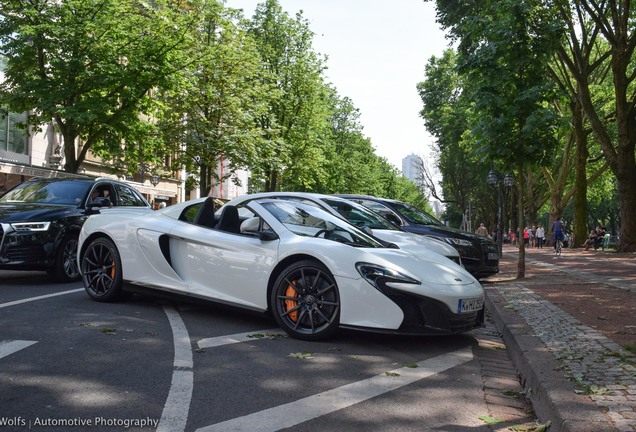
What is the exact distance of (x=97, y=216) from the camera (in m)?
7.60

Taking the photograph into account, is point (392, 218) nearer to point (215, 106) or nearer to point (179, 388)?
point (179, 388)

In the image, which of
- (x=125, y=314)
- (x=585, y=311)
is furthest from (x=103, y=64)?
(x=585, y=311)

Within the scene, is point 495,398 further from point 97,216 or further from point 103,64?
point 103,64

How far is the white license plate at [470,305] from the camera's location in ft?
19.0

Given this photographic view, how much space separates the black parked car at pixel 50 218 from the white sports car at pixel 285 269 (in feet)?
5.69

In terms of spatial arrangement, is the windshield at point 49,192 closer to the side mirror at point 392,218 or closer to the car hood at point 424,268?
the side mirror at point 392,218

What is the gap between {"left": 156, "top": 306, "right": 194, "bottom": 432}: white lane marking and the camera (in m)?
3.42

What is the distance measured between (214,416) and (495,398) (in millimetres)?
2056

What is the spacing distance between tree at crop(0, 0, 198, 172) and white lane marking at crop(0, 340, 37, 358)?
14593 mm

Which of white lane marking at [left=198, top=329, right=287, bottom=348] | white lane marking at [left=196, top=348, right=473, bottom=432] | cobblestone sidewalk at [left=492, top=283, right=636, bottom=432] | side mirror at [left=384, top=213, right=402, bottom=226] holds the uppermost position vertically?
side mirror at [left=384, top=213, right=402, bottom=226]

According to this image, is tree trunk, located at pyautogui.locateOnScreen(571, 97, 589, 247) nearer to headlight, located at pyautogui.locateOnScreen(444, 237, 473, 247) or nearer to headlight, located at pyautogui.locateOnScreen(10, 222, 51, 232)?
headlight, located at pyautogui.locateOnScreen(444, 237, 473, 247)

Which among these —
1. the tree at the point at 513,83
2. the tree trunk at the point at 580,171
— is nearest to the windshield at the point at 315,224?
the tree at the point at 513,83

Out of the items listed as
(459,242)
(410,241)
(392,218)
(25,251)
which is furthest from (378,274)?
(392,218)

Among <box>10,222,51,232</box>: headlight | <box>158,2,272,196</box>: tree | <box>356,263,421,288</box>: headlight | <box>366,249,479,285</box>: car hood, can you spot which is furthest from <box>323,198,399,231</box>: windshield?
<box>158,2,272,196</box>: tree
